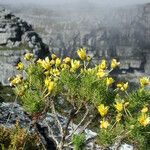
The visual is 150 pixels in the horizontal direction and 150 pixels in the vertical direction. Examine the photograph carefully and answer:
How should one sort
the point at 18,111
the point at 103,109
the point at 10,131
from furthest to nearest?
the point at 18,111 → the point at 10,131 → the point at 103,109

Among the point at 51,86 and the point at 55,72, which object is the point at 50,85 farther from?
the point at 55,72

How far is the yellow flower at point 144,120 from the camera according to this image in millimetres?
11844

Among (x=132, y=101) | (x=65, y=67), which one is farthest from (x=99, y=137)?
(x=65, y=67)

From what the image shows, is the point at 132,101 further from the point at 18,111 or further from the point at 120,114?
the point at 18,111

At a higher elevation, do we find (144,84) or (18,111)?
(144,84)

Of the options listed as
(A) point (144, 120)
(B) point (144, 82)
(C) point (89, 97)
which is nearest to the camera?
(A) point (144, 120)

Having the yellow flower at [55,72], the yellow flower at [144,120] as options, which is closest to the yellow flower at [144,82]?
the yellow flower at [144,120]

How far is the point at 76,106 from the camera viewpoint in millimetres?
14016

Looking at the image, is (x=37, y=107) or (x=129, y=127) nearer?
(x=129, y=127)

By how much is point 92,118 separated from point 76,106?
1.95ft

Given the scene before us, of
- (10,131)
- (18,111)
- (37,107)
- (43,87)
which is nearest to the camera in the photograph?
(37,107)

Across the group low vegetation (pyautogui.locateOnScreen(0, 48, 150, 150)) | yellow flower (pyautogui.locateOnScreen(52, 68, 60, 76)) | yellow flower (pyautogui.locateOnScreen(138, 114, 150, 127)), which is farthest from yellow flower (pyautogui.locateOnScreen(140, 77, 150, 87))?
yellow flower (pyautogui.locateOnScreen(52, 68, 60, 76))

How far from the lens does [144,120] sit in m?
12.0

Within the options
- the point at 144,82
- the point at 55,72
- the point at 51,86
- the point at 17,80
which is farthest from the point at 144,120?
the point at 17,80
